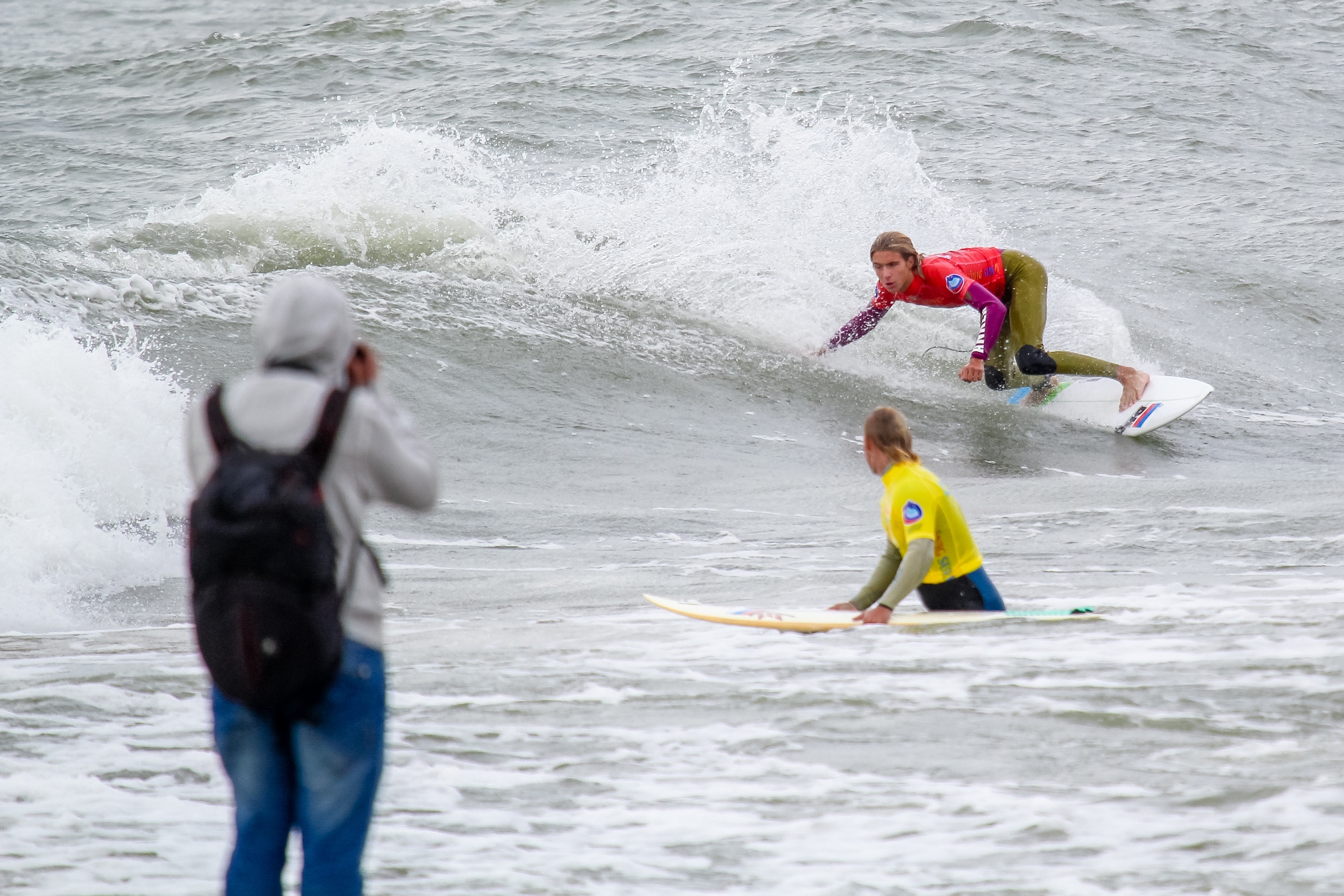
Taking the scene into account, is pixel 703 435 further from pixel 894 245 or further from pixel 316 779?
pixel 316 779

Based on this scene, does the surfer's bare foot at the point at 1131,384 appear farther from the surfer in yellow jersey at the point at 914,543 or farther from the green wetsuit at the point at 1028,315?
the surfer in yellow jersey at the point at 914,543

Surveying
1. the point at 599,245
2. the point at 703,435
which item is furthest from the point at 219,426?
the point at 599,245

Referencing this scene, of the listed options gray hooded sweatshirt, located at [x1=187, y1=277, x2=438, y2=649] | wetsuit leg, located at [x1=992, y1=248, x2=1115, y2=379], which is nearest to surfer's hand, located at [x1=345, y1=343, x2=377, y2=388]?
gray hooded sweatshirt, located at [x1=187, y1=277, x2=438, y2=649]

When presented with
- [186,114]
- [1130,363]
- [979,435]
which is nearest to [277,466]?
[979,435]

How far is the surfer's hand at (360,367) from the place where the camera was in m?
2.50

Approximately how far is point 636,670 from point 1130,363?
837 cm

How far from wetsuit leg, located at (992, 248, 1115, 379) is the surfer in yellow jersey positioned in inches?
200

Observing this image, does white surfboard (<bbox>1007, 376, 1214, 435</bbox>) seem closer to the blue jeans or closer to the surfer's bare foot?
the surfer's bare foot

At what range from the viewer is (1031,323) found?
389 inches

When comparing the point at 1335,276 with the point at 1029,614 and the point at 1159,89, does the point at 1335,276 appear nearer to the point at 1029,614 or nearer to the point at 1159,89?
the point at 1159,89

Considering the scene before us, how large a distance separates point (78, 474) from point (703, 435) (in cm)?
414

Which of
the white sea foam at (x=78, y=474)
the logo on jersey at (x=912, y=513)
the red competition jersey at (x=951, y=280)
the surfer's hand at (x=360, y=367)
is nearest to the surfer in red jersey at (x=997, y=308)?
the red competition jersey at (x=951, y=280)

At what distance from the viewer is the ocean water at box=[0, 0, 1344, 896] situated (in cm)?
365

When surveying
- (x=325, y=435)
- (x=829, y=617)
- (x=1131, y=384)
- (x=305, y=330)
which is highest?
(x=305, y=330)
